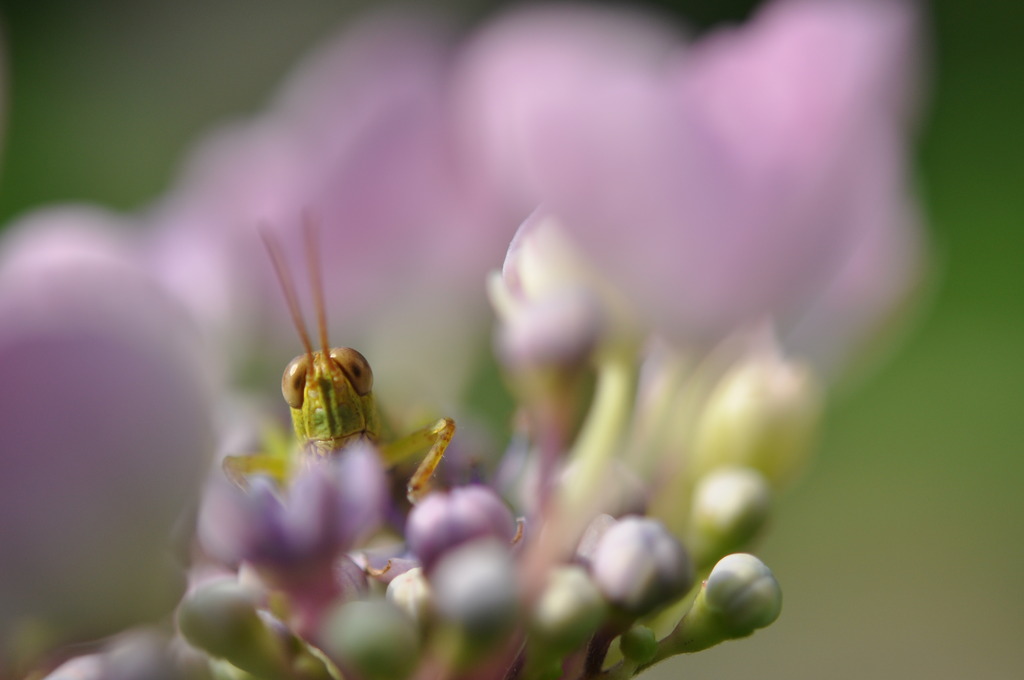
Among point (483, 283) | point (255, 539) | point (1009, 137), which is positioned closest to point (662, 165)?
point (255, 539)

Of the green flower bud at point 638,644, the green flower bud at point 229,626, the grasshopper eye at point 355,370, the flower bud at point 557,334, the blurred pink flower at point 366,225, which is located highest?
the blurred pink flower at point 366,225

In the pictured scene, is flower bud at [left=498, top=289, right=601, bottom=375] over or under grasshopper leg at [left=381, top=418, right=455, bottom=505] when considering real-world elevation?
over

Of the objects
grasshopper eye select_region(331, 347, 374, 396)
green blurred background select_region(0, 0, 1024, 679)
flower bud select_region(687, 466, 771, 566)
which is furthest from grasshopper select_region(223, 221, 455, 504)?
green blurred background select_region(0, 0, 1024, 679)

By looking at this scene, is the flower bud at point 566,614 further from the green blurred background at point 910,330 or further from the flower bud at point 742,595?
the green blurred background at point 910,330

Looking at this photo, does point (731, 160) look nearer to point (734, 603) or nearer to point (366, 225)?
point (734, 603)

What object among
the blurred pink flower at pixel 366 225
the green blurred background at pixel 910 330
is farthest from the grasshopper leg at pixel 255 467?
the green blurred background at pixel 910 330

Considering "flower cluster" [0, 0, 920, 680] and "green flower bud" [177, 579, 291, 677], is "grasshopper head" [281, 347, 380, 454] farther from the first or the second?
"green flower bud" [177, 579, 291, 677]

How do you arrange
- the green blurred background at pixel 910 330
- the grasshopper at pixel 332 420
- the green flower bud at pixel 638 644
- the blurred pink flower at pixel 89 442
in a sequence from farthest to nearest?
the green blurred background at pixel 910 330 → the grasshopper at pixel 332 420 → the green flower bud at pixel 638 644 → the blurred pink flower at pixel 89 442

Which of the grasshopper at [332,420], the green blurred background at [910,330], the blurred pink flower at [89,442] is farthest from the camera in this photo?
the green blurred background at [910,330]
